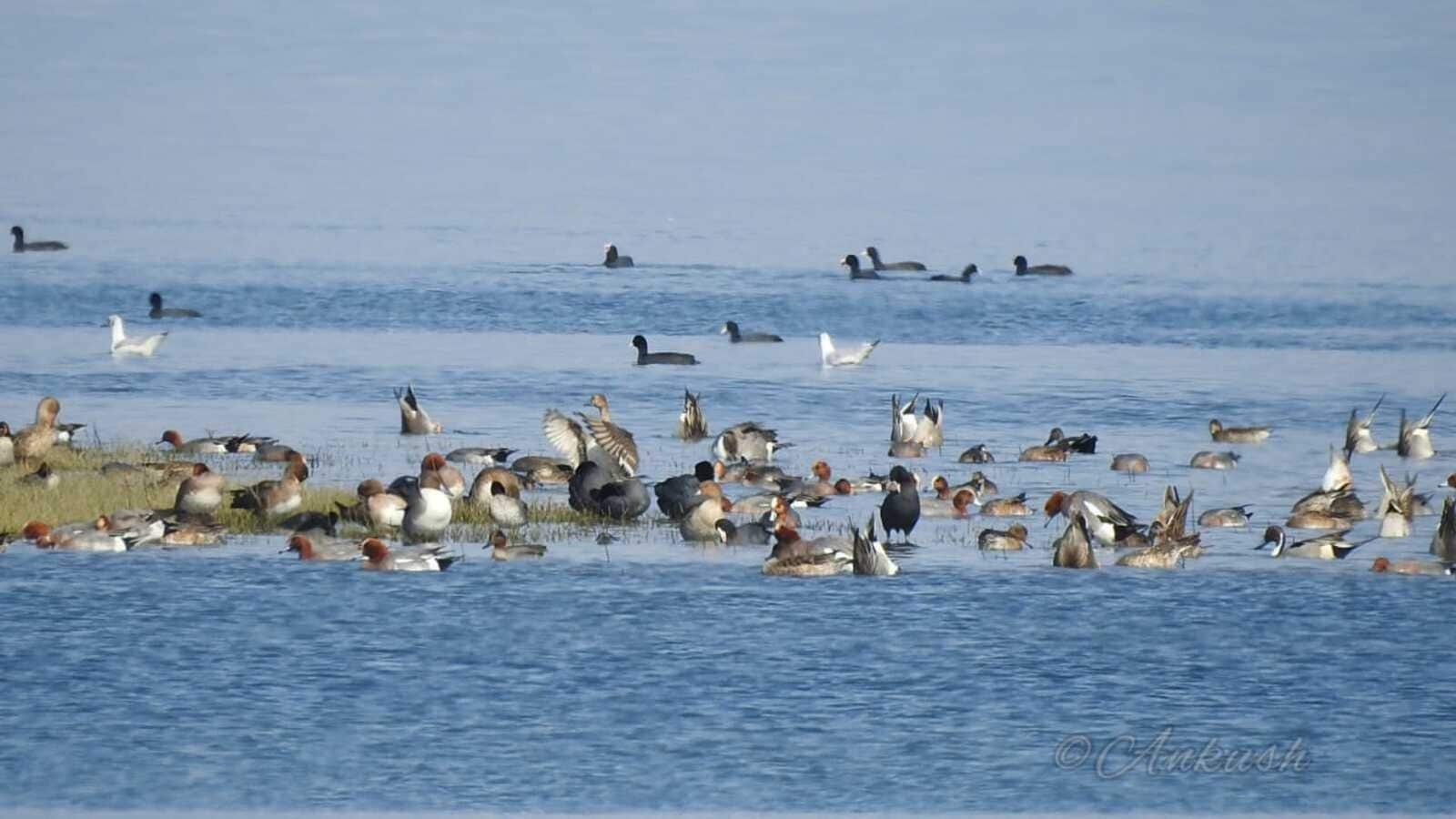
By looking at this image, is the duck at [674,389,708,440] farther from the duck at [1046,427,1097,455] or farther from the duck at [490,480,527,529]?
the duck at [490,480,527,529]

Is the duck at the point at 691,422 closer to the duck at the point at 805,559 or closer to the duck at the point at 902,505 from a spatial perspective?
the duck at the point at 902,505

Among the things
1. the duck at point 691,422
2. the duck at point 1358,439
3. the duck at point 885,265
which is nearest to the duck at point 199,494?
the duck at point 691,422

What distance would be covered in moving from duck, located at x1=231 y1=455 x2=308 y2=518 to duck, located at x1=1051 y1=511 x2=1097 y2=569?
20.5ft

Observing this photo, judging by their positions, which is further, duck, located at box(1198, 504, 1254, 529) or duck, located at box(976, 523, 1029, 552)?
duck, located at box(1198, 504, 1254, 529)

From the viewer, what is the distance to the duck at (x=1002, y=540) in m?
19.7

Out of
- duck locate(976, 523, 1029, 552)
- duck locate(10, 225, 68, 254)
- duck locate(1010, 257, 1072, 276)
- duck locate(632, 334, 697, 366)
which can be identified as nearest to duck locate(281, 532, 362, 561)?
duck locate(976, 523, 1029, 552)

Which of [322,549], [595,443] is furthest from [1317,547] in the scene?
[322,549]

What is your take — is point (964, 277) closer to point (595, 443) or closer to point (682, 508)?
point (595, 443)

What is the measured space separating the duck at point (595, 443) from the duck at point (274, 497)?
293cm

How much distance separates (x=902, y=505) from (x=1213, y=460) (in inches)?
247

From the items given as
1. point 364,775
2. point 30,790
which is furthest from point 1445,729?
point 30,790

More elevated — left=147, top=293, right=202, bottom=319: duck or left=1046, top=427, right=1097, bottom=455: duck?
left=147, top=293, right=202, bottom=319: duck

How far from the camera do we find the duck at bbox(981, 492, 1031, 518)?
21.9 meters

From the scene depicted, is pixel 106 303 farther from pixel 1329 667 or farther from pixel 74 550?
pixel 1329 667
